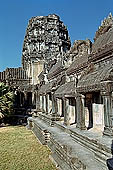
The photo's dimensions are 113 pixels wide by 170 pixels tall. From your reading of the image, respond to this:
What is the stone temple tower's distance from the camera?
3850 centimetres

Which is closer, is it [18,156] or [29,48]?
[18,156]

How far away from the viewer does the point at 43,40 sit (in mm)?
39781

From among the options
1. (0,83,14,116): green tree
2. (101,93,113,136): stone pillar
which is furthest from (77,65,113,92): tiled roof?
(0,83,14,116): green tree

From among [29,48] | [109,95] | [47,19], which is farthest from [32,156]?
[47,19]

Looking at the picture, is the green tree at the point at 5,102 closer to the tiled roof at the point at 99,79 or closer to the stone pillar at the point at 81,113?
the stone pillar at the point at 81,113

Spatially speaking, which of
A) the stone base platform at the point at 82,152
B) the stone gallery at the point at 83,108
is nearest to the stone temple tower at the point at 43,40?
the stone gallery at the point at 83,108

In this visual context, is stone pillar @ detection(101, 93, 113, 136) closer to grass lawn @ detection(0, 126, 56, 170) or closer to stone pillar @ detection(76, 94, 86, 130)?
stone pillar @ detection(76, 94, 86, 130)

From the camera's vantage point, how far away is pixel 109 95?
693cm

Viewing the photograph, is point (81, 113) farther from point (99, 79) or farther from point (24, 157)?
point (24, 157)

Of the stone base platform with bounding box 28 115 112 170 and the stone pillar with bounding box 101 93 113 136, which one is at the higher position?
the stone pillar with bounding box 101 93 113 136

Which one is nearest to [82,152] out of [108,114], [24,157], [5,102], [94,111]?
[108,114]

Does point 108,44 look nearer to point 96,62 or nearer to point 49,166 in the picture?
point 96,62

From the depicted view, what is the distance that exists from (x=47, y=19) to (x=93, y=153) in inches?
1516

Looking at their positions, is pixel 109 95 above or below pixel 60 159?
above
